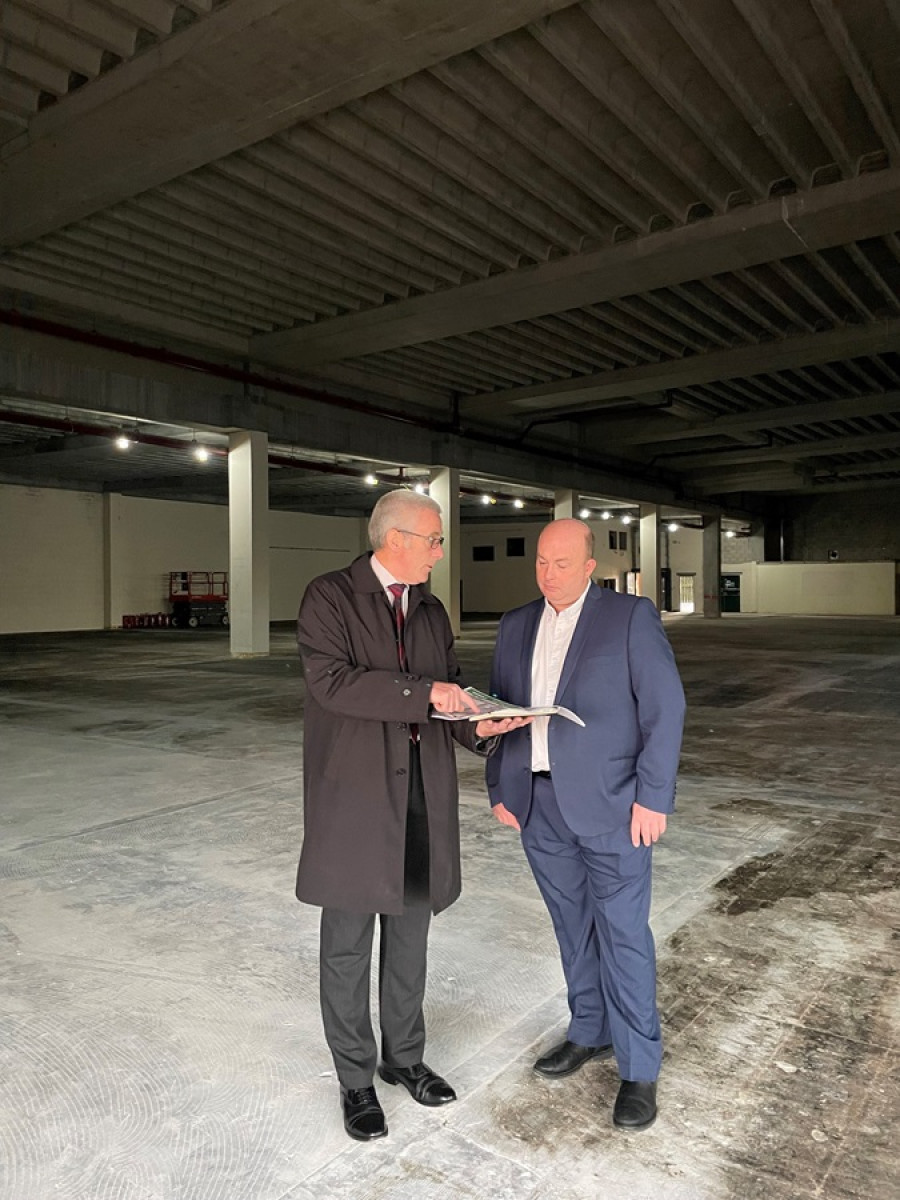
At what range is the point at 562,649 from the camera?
7.59 ft

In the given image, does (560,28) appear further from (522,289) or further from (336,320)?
(336,320)

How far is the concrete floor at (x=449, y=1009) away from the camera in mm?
1919

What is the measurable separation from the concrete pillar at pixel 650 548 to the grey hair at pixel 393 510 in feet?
81.9

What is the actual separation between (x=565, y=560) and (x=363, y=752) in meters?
0.70

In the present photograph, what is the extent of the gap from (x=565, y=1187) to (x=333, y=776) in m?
1.00

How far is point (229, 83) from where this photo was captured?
6.05 meters

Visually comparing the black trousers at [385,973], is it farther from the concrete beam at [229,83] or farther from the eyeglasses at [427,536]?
the concrete beam at [229,83]

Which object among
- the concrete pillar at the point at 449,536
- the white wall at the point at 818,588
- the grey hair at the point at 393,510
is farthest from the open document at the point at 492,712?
the white wall at the point at 818,588

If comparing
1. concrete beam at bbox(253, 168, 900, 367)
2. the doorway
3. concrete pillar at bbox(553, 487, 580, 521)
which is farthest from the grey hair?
the doorway

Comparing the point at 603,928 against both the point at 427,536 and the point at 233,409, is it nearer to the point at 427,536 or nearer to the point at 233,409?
the point at 427,536

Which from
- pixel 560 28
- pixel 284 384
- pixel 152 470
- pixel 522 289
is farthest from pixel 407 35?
pixel 152 470

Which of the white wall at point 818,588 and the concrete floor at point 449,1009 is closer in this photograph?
the concrete floor at point 449,1009

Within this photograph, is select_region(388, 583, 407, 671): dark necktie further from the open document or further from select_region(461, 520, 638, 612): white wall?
select_region(461, 520, 638, 612): white wall

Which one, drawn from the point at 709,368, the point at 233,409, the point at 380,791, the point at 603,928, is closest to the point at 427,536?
the point at 380,791
